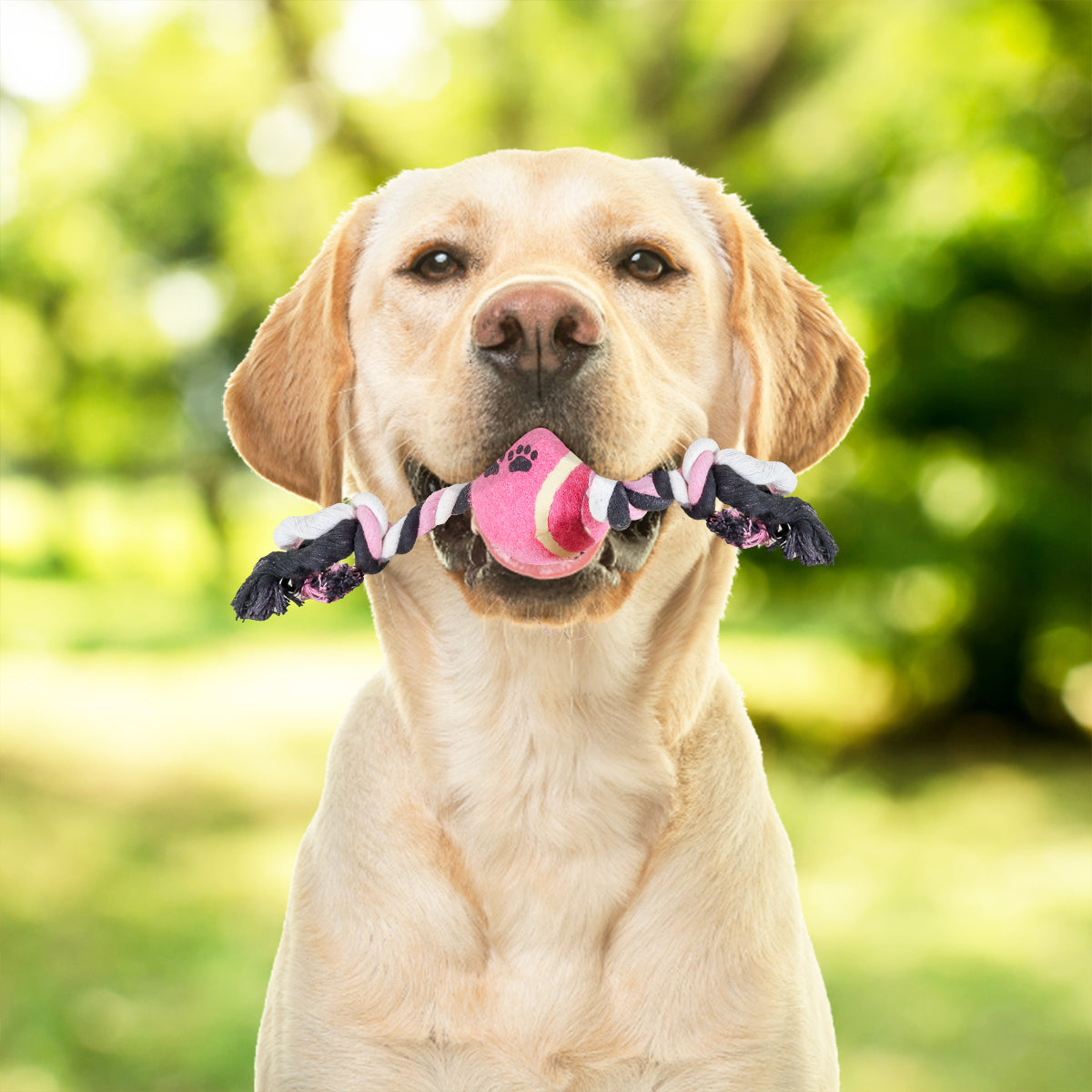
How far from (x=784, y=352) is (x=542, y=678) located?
839 mm

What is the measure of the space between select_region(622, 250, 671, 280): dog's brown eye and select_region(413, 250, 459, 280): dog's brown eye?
1.10ft

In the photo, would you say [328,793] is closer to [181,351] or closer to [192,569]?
[181,351]

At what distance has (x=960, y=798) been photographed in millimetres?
7402

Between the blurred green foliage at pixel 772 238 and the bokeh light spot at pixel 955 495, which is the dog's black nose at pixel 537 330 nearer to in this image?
the blurred green foliage at pixel 772 238

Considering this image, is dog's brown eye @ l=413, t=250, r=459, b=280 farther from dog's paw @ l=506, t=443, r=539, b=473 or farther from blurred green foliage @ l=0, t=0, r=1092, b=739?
blurred green foliage @ l=0, t=0, r=1092, b=739

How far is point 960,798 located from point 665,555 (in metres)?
5.73

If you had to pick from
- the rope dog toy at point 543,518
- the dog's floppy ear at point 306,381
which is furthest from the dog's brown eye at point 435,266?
the rope dog toy at point 543,518

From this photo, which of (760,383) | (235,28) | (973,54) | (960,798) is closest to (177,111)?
(235,28)

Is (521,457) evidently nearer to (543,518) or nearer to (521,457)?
(521,457)

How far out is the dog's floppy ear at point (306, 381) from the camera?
8.14ft

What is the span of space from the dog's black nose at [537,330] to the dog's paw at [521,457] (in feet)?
0.37

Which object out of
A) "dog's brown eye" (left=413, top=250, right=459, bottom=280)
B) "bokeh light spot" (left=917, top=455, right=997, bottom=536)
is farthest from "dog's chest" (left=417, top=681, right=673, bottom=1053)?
"bokeh light spot" (left=917, top=455, right=997, bottom=536)

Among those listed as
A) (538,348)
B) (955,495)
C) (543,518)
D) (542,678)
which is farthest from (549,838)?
(955,495)

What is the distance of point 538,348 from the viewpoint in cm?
199
